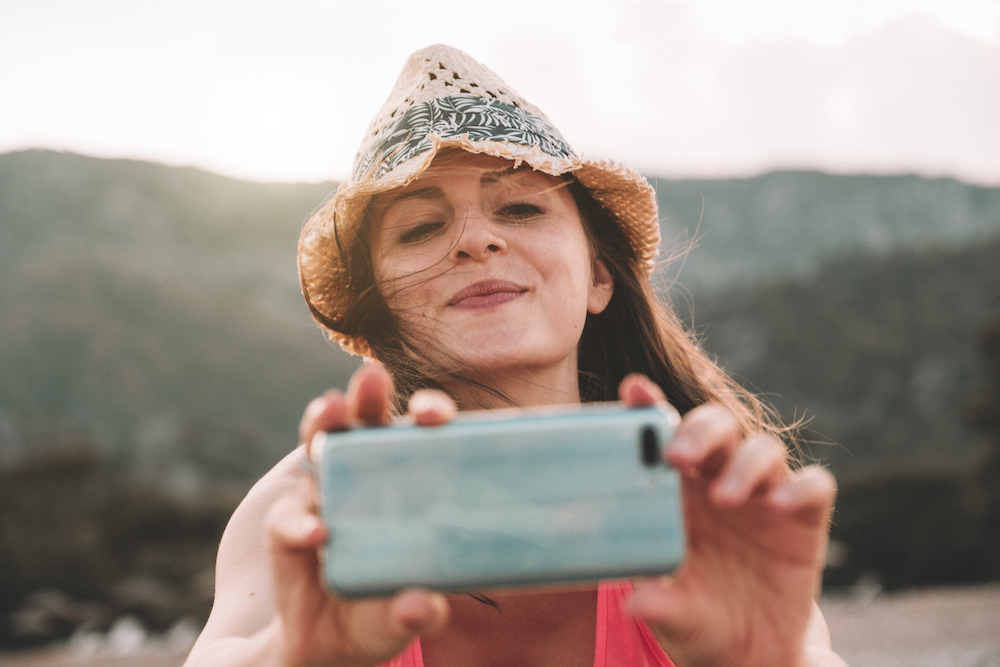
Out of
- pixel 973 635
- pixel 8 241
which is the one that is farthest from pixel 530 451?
pixel 8 241

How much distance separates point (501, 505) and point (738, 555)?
49 cm

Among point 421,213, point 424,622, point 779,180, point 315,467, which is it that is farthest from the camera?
point 779,180

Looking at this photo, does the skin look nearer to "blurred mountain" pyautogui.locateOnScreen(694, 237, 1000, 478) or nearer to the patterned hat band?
the patterned hat band

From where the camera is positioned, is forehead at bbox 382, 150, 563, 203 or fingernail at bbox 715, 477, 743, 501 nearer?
fingernail at bbox 715, 477, 743, 501

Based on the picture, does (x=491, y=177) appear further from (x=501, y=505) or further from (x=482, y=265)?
(x=501, y=505)

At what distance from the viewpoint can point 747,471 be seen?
113 cm

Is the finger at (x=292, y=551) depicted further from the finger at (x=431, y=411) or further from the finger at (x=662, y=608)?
the finger at (x=662, y=608)

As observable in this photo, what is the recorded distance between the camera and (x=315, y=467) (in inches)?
47.8

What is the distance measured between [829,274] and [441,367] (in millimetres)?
22515

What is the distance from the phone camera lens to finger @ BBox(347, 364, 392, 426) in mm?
455

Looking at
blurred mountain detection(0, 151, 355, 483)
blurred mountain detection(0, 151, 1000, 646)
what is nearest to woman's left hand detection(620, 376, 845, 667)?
blurred mountain detection(0, 151, 1000, 646)

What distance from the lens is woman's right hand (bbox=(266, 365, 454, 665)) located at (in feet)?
3.86

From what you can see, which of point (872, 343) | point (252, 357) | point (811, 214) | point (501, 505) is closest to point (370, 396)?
point (501, 505)

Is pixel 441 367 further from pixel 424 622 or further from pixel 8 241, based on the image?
pixel 8 241
